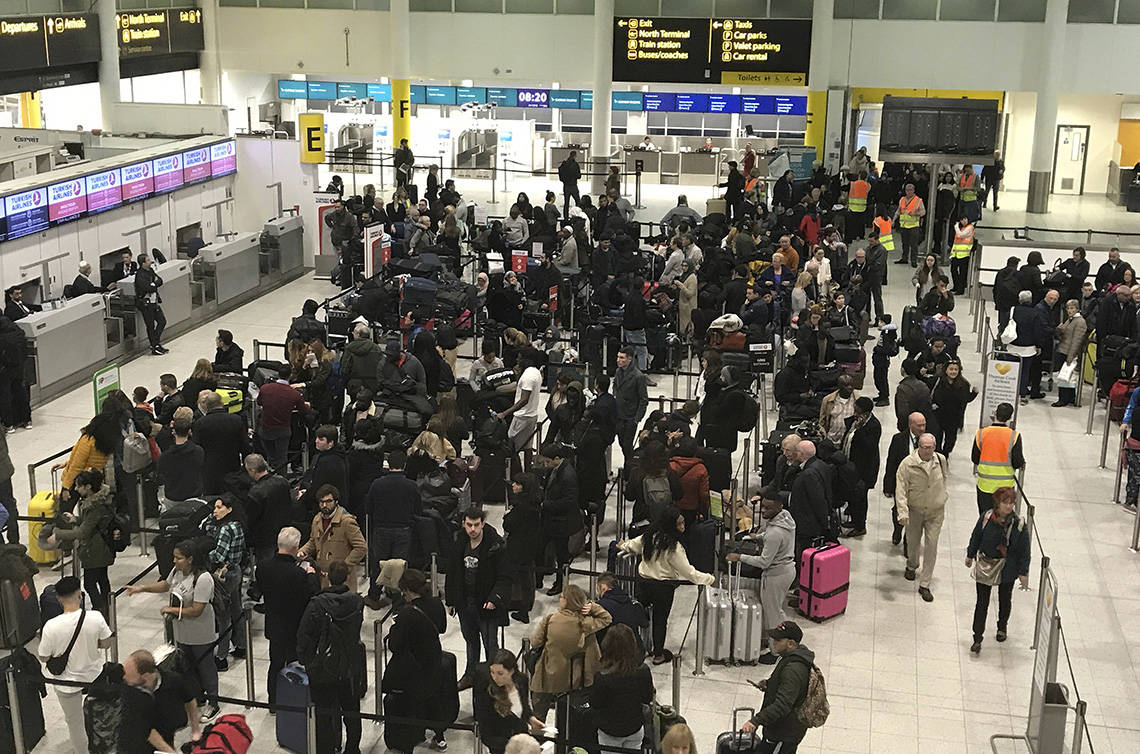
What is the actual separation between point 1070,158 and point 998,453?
25.6 meters

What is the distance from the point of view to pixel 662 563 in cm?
979

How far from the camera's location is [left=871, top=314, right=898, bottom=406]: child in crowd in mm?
16203

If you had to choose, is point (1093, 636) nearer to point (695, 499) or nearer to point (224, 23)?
point (695, 499)

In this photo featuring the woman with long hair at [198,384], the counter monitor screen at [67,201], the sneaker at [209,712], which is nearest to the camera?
the sneaker at [209,712]

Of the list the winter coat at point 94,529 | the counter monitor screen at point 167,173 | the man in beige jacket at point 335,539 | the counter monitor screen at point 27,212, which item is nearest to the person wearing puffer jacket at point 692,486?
the man in beige jacket at point 335,539

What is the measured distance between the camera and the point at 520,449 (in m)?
13.4

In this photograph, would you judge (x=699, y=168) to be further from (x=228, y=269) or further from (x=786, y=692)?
(x=786, y=692)

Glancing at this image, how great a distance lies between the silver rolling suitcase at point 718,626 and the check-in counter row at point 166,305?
9684mm

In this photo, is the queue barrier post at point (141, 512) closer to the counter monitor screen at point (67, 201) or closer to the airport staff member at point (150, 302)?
the airport staff member at point (150, 302)

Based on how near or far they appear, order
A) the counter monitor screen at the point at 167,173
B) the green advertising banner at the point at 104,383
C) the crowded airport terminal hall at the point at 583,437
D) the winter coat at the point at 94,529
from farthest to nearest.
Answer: the counter monitor screen at the point at 167,173
the green advertising banner at the point at 104,383
the winter coat at the point at 94,529
the crowded airport terminal hall at the point at 583,437

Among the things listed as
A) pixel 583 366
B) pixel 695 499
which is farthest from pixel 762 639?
pixel 583 366

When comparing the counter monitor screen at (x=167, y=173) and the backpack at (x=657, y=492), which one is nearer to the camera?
the backpack at (x=657, y=492)

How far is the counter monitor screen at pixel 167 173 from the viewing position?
840 inches

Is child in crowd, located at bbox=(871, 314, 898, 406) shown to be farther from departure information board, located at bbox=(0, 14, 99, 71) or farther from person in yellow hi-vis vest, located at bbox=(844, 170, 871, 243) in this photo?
departure information board, located at bbox=(0, 14, 99, 71)
